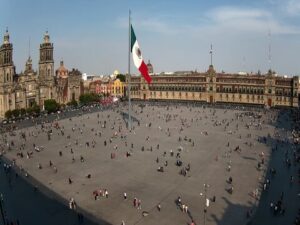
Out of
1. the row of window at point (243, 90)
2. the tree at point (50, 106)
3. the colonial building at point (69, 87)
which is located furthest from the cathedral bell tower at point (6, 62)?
the row of window at point (243, 90)

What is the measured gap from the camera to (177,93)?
138625 millimetres

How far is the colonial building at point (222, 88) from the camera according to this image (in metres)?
118

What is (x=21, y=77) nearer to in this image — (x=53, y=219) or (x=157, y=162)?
(x=157, y=162)

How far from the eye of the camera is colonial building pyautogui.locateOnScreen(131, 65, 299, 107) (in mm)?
118062

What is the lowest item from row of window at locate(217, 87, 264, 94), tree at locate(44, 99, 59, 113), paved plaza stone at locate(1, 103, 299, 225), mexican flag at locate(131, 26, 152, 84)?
paved plaza stone at locate(1, 103, 299, 225)

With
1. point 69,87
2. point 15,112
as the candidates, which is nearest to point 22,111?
point 15,112

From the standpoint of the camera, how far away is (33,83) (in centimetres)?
10438

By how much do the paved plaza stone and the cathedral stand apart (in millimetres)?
17476

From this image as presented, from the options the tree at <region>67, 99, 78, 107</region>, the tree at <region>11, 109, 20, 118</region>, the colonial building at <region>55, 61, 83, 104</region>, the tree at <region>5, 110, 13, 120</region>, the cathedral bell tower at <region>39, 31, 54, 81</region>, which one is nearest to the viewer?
the tree at <region>5, 110, 13, 120</region>

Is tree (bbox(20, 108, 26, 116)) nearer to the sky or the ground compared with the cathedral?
nearer to the ground

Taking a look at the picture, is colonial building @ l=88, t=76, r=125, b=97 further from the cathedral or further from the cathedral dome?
the cathedral

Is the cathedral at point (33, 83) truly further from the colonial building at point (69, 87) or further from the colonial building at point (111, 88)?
the colonial building at point (111, 88)

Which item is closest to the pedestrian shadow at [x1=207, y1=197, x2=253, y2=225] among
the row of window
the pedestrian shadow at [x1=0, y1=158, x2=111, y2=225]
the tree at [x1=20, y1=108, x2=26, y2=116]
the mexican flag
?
the pedestrian shadow at [x1=0, y1=158, x2=111, y2=225]

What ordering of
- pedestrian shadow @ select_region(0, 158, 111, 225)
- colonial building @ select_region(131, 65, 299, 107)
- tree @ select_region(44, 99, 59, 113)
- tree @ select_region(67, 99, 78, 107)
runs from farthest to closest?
colonial building @ select_region(131, 65, 299, 107), tree @ select_region(67, 99, 78, 107), tree @ select_region(44, 99, 59, 113), pedestrian shadow @ select_region(0, 158, 111, 225)
